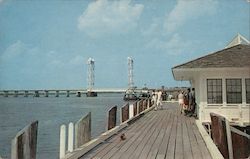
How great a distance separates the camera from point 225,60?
59.4 ft

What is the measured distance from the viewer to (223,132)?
929 cm

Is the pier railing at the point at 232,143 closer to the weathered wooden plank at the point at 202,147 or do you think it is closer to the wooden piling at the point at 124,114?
the weathered wooden plank at the point at 202,147

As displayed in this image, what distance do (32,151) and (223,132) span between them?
454 centimetres

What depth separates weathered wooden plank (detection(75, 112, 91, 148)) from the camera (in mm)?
9766

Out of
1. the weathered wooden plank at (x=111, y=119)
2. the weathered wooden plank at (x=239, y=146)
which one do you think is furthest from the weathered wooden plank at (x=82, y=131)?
the weathered wooden plank at (x=111, y=119)

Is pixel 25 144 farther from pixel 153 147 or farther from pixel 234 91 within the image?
pixel 234 91

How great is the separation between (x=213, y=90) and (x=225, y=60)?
145 centimetres

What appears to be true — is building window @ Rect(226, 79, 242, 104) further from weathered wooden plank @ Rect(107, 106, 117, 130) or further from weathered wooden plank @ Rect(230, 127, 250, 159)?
weathered wooden plank @ Rect(230, 127, 250, 159)

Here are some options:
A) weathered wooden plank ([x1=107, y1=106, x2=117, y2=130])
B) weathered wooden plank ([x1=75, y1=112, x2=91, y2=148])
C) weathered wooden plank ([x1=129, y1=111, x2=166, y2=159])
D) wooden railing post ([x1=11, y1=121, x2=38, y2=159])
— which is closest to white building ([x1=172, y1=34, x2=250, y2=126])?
weathered wooden plank ([x1=107, y1=106, x2=117, y2=130])

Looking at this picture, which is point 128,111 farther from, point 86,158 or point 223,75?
point 86,158

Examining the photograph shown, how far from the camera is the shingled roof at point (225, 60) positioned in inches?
693

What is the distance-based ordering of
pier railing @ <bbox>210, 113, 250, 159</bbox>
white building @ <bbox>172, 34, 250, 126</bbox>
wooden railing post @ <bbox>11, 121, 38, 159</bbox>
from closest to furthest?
wooden railing post @ <bbox>11, 121, 38, 159</bbox> < pier railing @ <bbox>210, 113, 250, 159</bbox> < white building @ <bbox>172, 34, 250, 126</bbox>

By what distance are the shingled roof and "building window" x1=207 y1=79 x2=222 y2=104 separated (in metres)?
0.83

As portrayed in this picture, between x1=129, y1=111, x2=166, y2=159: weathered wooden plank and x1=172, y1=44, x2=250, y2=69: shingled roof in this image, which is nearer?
x1=129, y1=111, x2=166, y2=159: weathered wooden plank
